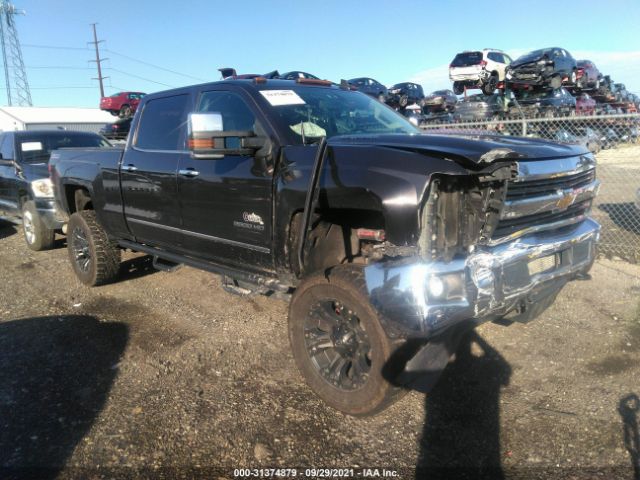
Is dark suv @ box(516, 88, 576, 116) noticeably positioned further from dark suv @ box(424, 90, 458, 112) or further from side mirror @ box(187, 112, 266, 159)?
side mirror @ box(187, 112, 266, 159)

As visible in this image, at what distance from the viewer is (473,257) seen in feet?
A: 8.48

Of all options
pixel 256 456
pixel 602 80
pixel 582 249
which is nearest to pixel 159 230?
pixel 256 456

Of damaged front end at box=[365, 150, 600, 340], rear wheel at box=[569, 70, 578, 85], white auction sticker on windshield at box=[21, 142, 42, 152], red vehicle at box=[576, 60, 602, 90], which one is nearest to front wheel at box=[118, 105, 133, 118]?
white auction sticker on windshield at box=[21, 142, 42, 152]

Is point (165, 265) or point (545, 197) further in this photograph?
point (165, 265)

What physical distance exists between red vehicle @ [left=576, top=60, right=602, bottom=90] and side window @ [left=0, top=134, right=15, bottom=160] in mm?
17037

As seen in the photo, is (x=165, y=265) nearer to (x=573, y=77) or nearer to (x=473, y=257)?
(x=473, y=257)

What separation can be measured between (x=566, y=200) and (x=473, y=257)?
3.19 ft

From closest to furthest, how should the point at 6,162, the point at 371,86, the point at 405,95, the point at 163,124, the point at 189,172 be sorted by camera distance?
the point at 189,172 < the point at 163,124 < the point at 6,162 < the point at 371,86 < the point at 405,95

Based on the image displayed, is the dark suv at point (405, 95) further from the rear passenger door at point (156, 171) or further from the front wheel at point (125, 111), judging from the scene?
the rear passenger door at point (156, 171)

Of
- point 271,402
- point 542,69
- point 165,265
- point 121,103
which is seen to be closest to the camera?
point 271,402

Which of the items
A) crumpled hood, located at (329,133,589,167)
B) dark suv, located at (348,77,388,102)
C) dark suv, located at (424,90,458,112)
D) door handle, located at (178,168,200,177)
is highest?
dark suv, located at (348,77,388,102)

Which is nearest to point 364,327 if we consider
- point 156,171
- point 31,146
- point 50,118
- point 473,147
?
point 473,147

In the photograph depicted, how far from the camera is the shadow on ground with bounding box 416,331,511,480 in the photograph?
8.29ft

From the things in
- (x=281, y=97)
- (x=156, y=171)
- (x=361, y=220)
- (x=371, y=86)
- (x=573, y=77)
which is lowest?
(x=361, y=220)
